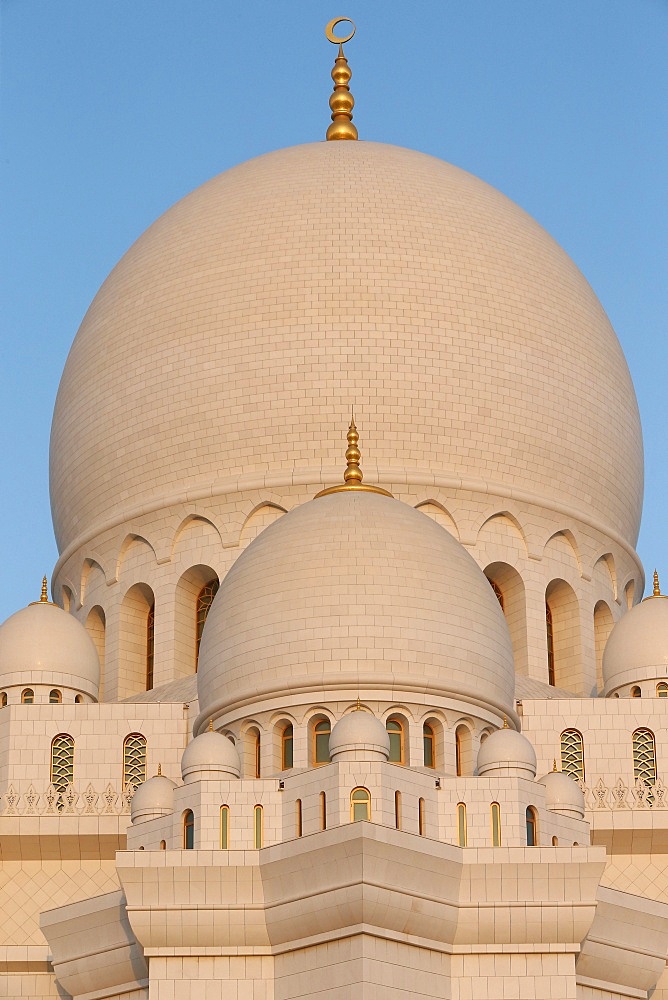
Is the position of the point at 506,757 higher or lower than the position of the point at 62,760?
lower

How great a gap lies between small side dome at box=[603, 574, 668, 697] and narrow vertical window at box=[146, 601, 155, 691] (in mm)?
7618

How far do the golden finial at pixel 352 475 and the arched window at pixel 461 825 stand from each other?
632 centimetres

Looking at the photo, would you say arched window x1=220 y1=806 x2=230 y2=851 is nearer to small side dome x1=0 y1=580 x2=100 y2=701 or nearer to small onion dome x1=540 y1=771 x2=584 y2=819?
small onion dome x1=540 y1=771 x2=584 y2=819

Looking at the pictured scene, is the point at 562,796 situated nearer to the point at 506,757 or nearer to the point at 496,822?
the point at 506,757

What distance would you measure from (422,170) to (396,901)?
17.4 meters

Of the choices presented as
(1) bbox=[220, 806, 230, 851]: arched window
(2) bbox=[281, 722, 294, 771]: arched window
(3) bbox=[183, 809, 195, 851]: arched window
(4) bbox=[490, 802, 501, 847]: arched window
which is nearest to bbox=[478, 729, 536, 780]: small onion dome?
(4) bbox=[490, 802, 501, 847]: arched window

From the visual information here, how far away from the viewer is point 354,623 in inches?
1283

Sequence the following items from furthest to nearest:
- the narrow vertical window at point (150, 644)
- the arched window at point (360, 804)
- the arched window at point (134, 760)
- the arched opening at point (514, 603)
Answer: the narrow vertical window at point (150, 644) → the arched opening at point (514, 603) → the arched window at point (134, 760) → the arched window at point (360, 804)

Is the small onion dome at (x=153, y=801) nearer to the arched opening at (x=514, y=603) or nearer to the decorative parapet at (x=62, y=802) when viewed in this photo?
the decorative parapet at (x=62, y=802)

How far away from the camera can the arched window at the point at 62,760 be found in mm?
35938

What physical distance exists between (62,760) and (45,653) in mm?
1867

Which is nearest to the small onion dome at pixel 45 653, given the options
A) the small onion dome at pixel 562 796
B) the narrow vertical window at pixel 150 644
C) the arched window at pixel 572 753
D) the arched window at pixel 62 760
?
the arched window at pixel 62 760

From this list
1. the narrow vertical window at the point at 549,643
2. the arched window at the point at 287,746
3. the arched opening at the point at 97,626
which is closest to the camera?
the arched window at the point at 287,746

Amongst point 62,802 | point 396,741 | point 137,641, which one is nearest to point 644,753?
point 396,741
